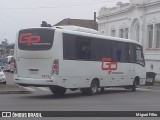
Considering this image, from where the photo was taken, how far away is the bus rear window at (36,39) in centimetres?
2053

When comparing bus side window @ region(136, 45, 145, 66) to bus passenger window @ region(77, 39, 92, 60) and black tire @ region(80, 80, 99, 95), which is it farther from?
bus passenger window @ region(77, 39, 92, 60)

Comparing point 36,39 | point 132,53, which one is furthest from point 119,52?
point 36,39

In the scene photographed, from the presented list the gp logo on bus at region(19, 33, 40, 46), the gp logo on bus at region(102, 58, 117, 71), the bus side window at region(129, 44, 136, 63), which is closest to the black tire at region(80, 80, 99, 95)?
the gp logo on bus at region(102, 58, 117, 71)

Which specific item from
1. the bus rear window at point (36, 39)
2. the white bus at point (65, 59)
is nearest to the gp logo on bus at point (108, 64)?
the white bus at point (65, 59)

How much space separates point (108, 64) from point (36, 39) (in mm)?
5529

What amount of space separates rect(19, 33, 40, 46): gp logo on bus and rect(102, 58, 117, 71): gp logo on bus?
486 cm

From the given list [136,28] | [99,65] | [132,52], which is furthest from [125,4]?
[99,65]

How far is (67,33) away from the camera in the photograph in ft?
69.5

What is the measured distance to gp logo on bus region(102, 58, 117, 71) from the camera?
79.8ft

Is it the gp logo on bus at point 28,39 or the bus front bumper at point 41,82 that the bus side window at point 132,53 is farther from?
the gp logo on bus at point 28,39

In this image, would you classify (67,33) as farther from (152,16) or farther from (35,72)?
(152,16)

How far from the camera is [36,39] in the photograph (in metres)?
20.8

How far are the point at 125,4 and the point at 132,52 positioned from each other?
25.4 meters

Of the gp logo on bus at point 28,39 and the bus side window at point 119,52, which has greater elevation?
the gp logo on bus at point 28,39
